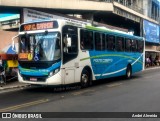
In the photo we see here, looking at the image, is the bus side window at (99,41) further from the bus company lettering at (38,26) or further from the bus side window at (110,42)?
the bus company lettering at (38,26)

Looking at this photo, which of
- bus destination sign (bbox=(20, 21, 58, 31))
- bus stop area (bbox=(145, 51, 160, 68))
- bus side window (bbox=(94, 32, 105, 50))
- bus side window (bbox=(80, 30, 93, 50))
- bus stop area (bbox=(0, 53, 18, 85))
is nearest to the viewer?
bus destination sign (bbox=(20, 21, 58, 31))

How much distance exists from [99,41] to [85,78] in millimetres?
2433

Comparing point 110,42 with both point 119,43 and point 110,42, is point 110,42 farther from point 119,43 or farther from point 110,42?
point 119,43

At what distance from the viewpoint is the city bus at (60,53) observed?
14016mm

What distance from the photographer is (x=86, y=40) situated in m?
16.2

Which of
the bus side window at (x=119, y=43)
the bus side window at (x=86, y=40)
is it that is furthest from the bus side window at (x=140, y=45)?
the bus side window at (x=86, y=40)

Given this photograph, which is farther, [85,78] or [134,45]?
[134,45]

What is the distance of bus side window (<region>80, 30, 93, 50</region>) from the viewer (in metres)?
15.8

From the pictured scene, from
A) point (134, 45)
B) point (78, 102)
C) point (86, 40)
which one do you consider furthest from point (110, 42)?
point (78, 102)

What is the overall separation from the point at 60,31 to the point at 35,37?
114cm

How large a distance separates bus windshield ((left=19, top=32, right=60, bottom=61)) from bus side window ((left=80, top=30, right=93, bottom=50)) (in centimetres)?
202

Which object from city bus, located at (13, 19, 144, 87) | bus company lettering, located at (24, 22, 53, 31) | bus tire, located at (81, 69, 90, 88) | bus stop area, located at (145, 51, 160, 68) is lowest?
bus stop area, located at (145, 51, 160, 68)

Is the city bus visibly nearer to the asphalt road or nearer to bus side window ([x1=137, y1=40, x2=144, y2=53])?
the asphalt road

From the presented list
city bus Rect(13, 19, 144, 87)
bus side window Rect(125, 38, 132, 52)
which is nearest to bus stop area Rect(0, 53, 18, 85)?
city bus Rect(13, 19, 144, 87)
